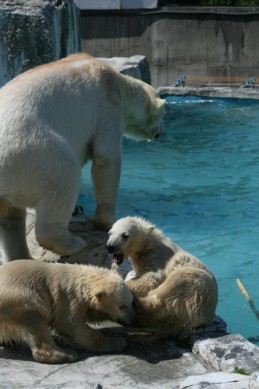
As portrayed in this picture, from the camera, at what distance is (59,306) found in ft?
13.0

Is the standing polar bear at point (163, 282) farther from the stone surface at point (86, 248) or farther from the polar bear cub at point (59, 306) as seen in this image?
the stone surface at point (86, 248)

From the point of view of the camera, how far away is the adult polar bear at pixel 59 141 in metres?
4.67

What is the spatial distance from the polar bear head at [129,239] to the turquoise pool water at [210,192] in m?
2.01

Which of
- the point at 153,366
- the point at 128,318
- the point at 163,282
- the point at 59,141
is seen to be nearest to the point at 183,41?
the point at 59,141

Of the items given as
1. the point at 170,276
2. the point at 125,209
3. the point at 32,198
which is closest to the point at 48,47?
the point at 125,209

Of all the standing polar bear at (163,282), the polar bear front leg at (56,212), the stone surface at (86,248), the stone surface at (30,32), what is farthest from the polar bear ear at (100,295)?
the stone surface at (30,32)

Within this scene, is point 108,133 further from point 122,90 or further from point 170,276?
point 170,276

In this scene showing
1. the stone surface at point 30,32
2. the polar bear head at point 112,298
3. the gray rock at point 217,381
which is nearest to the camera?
the gray rock at point 217,381

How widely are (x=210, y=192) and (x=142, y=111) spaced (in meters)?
4.73

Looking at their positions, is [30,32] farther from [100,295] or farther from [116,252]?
[100,295]

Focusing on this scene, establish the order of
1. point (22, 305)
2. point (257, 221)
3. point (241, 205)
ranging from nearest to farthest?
point (22, 305) < point (257, 221) < point (241, 205)

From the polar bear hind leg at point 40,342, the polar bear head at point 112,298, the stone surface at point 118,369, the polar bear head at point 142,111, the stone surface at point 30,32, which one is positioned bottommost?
the stone surface at point 118,369

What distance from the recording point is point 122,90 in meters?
5.56

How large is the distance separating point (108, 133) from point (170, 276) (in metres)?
1.48
